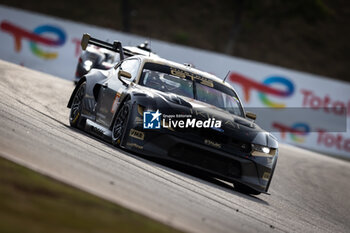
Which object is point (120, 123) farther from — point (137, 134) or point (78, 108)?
point (78, 108)

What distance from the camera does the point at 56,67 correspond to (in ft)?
79.8

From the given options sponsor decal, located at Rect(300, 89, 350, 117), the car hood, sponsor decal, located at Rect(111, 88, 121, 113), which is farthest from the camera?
sponsor decal, located at Rect(300, 89, 350, 117)

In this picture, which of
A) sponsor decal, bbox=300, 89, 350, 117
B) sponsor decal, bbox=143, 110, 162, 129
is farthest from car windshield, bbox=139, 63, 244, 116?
sponsor decal, bbox=300, 89, 350, 117

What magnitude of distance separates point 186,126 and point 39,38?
55.1 feet

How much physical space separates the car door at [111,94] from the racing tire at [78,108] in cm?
60

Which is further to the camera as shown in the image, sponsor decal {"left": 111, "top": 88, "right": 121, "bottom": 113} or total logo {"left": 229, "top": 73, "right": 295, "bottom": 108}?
total logo {"left": 229, "top": 73, "right": 295, "bottom": 108}

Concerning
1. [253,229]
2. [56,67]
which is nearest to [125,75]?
[253,229]

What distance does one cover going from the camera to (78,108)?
11.1m

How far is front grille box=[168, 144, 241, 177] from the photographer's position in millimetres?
8586

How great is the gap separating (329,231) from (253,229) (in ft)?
5.61

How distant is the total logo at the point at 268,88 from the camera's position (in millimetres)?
21641

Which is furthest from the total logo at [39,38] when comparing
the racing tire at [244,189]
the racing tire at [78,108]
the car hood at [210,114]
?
the racing tire at [244,189]

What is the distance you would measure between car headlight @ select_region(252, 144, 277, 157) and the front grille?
0.34m

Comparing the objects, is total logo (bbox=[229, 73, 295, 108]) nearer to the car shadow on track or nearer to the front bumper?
the car shadow on track
